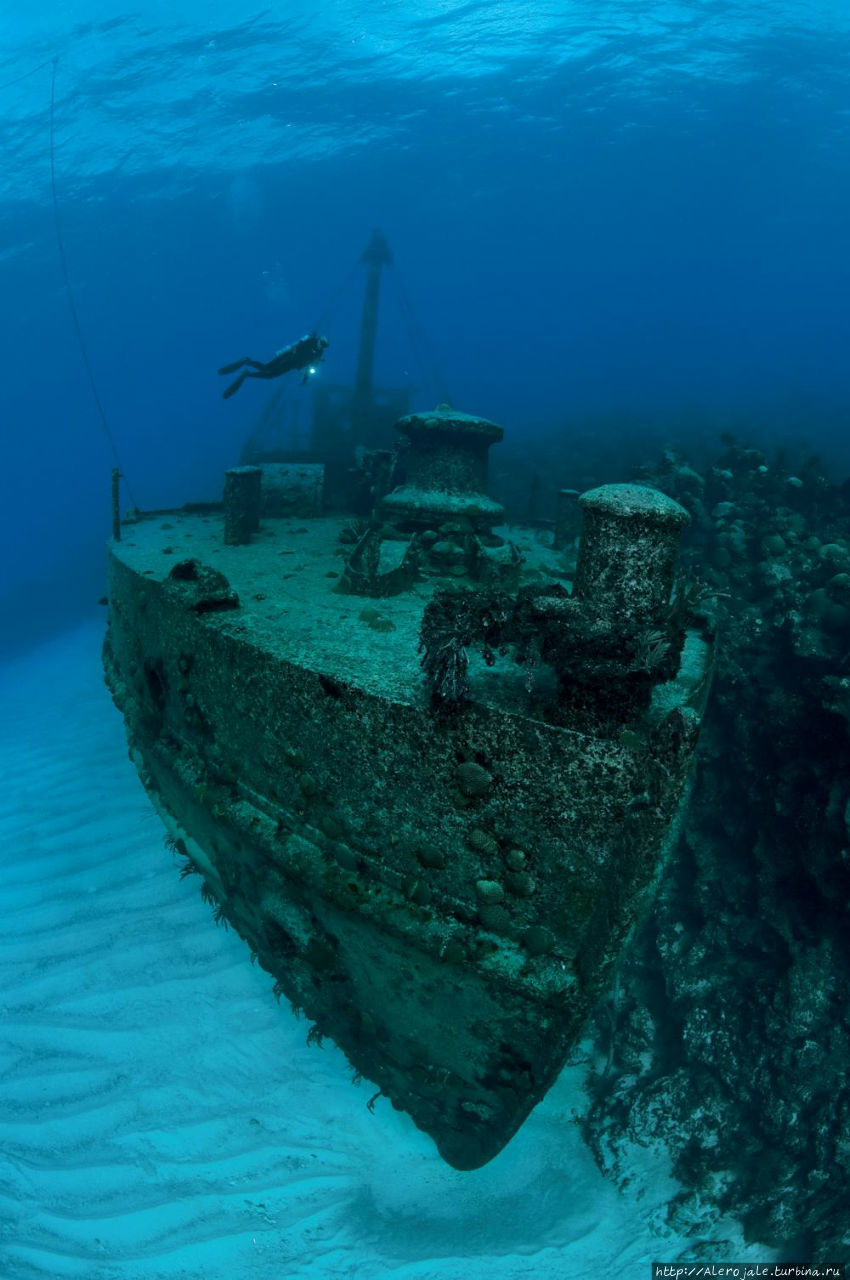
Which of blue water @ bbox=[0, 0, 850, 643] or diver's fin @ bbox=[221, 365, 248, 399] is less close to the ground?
blue water @ bbox=[0, 0, 850, 643]

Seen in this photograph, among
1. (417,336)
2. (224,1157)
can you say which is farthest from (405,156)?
(224,1157)

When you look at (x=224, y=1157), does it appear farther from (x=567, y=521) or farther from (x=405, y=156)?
(x=405, y=156)

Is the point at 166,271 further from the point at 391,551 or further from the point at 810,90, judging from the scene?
the point at 391,551

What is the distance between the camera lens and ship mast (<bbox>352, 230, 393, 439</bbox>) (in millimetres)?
18562

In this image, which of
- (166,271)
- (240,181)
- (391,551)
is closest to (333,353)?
(166,271)

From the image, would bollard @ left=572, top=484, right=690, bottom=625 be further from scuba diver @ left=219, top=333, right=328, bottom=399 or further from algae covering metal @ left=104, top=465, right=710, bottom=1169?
scuba diver @ left=219, top=333, right=328, bottom=399

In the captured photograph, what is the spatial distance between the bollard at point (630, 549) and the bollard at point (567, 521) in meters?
5.81

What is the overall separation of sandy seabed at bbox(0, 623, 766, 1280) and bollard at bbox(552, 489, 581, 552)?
670 cm

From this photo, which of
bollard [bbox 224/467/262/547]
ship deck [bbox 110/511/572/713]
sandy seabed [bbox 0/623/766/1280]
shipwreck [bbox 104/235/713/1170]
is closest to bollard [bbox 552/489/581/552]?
ship deck [bbox 110/511/572/713]

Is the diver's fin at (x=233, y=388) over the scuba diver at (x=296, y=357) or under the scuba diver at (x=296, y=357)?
under

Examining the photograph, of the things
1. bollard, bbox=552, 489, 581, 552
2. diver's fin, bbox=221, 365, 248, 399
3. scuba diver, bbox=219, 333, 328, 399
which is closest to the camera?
bollard, bbox=552, 489, 581, 552

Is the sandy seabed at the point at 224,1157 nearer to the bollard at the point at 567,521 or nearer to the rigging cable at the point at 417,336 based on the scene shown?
the bollard at the point at 567,521

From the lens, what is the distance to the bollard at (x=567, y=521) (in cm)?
950

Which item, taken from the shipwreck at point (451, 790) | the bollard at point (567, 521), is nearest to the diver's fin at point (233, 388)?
the bollard at point (567, 521)
